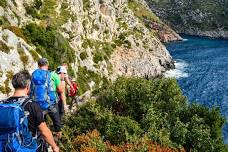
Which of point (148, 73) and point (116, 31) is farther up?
point (116, 31)

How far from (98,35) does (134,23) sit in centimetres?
3966

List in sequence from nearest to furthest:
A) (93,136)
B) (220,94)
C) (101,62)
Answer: (93,136), (101,62), (220,94)

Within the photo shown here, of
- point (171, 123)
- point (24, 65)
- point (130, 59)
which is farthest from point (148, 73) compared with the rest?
point (171, 123)

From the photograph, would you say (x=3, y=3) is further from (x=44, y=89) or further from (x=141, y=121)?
(x=44, y=89)

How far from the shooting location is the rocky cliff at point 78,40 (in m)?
45.0

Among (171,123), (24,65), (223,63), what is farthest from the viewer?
(223,63)

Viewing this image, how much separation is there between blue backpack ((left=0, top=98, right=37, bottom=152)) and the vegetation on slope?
684cm

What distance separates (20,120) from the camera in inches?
A: 464

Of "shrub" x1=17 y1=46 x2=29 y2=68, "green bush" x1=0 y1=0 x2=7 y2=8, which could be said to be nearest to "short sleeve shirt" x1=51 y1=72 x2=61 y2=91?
"shrub" x1=17 y1=46 x2=29 y2=68

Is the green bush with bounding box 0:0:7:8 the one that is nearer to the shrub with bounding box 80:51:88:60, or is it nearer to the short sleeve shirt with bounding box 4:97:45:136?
the shrub with bounding box 80:51:88:60

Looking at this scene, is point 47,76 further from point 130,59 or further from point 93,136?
point 130,59

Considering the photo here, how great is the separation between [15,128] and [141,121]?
15.0 meters

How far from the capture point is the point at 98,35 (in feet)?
330

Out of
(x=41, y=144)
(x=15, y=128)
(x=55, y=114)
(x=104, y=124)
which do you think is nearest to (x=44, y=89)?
(x=55, y=114)
